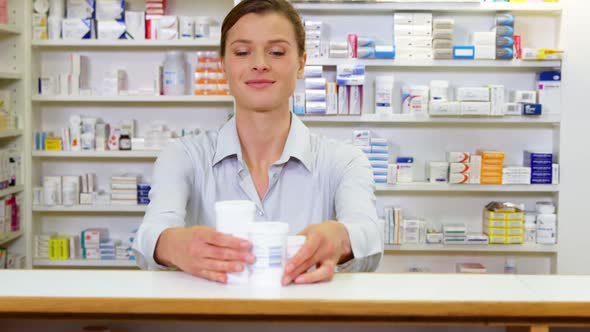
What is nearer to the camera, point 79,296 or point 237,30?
point 79,296

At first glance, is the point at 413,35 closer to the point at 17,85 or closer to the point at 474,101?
the point at 474,101

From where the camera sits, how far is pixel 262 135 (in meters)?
1.91

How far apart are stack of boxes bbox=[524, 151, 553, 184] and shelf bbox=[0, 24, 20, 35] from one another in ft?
10.5

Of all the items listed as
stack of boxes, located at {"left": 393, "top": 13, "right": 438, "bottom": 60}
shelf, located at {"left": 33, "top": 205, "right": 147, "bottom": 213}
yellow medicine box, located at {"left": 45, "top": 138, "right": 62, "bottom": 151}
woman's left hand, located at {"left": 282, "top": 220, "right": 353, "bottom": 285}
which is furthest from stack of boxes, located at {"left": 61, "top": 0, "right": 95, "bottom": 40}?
woman's left hand, located at {"left": 282, "top": 220, "right": 353, "bottom": 285}

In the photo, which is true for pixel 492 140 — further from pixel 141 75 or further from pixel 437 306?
pixel 437 306

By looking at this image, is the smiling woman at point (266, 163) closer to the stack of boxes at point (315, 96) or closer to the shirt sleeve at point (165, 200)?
the shirt sleeve at point (165, 200)

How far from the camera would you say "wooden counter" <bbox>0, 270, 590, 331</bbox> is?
45.6 inches

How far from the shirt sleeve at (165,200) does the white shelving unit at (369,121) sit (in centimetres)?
235

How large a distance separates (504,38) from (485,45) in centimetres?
12

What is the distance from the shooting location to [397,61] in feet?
13.5

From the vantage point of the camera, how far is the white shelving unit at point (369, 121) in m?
4.19

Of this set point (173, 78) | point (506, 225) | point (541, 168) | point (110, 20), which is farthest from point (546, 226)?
point (110, 20)

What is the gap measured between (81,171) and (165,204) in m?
3.10

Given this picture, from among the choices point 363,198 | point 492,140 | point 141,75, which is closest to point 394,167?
point 492,140
